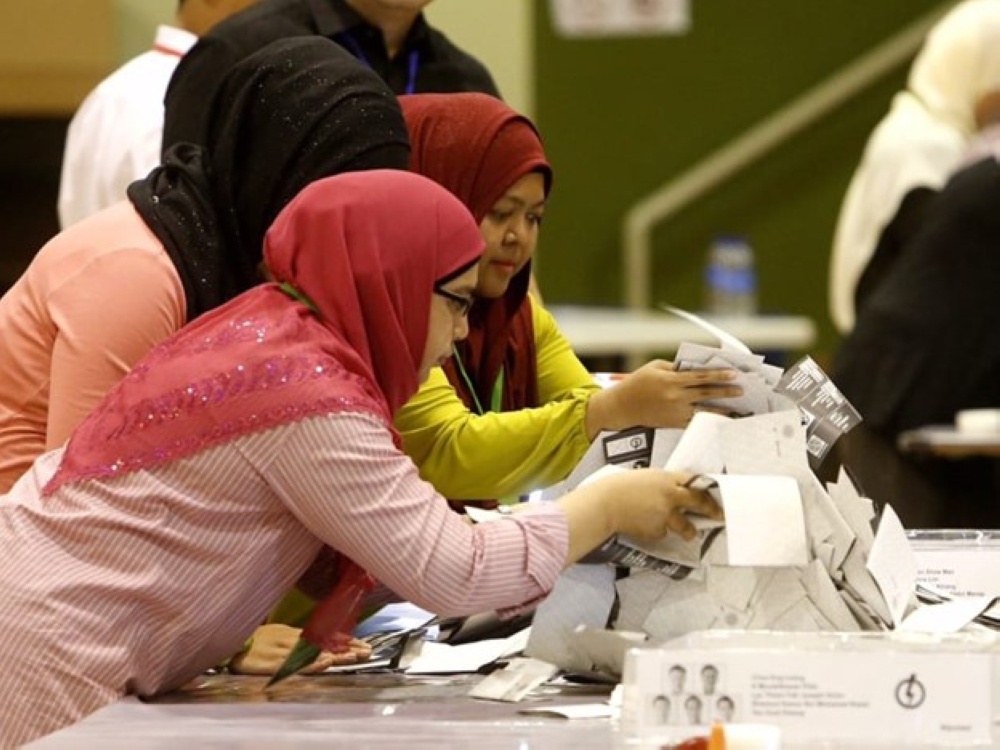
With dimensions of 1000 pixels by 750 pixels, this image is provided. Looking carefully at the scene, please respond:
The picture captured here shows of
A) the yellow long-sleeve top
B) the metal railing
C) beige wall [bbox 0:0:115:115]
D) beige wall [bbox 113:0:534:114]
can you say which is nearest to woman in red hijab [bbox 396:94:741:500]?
the yellow long-sleeve top

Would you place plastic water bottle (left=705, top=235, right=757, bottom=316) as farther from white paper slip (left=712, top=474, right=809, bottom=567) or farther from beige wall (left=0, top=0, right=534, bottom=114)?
white paper slip (left=712, top=474, right=809, bottom=567)

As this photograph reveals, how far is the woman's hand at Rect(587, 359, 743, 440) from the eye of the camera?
245cm

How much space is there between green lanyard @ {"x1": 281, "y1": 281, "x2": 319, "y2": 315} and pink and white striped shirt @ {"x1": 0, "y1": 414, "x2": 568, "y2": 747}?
0.15 m

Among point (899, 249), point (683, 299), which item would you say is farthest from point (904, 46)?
point (899, 249)

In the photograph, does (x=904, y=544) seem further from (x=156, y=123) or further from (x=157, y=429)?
(x=156, y=123)

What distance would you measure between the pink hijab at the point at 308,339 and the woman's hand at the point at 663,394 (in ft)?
0.95

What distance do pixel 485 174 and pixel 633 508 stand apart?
2.35ft

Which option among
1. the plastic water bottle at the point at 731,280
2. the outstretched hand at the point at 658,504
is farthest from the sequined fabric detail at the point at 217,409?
the plastic water bottle at the point at 731,280

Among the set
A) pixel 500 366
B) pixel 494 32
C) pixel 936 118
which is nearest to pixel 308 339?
pixel 500 366

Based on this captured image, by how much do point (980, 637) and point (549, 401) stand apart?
3.14 feet

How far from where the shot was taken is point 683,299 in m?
9.40

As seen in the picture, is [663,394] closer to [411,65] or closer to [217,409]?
[217,409]

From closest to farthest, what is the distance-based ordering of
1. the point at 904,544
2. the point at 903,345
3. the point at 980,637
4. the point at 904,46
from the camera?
1. the point at 980,637
2. the point at 904,544
3. the point at 903,345
4. the point at 904,46

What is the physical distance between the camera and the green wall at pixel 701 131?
30.4 ft
